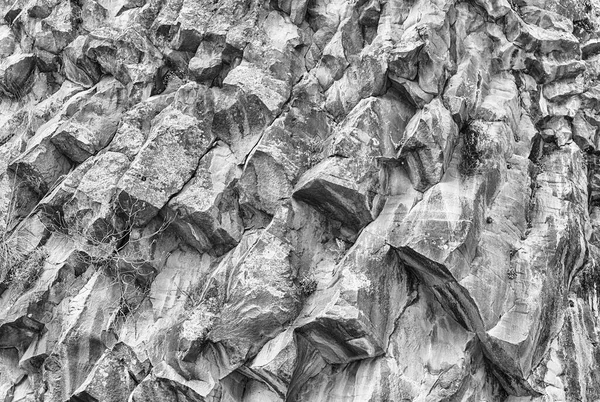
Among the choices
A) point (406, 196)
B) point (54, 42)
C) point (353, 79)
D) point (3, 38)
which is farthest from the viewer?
point (3, 38)

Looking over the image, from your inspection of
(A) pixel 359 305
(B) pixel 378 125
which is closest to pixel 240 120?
(B) pixel 378 125

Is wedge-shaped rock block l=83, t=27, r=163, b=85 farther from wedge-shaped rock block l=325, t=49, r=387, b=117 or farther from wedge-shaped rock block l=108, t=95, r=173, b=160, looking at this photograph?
wedge-shaped rock block l=325, t=49, r=387, b=117

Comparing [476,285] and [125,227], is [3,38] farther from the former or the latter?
[476,285]

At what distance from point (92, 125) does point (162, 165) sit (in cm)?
279

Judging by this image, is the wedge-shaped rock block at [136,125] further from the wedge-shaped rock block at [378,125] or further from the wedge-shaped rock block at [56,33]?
the wedge-shaped rock block at [378,125]

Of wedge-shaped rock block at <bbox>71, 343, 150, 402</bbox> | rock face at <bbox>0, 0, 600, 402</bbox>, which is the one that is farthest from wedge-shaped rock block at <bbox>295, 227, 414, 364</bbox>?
wedge-shaped rock block at <bbox>71, 343, 150, 402</bbox>

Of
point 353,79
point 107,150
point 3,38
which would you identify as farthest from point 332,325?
point 3,38

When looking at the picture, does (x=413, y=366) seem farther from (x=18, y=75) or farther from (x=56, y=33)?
(x=18, y=75)

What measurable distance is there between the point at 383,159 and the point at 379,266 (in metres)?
2.18

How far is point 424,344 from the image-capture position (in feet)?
36.0

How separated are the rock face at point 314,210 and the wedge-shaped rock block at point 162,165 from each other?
0.15ft

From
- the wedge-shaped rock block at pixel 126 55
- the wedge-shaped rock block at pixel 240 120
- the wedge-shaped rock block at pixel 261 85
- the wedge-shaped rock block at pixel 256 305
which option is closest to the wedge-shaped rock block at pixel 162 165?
the wedge-shaped rock block at pixel 240 120

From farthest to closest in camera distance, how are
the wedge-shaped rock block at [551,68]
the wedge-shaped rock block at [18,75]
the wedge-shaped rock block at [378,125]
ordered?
the wedge-shaped rock block at [18,75], the wedge-shaped rock block at [551,68], the wedge-shaped rock block at [378,125]

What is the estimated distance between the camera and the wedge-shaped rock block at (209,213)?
12.3 meters
